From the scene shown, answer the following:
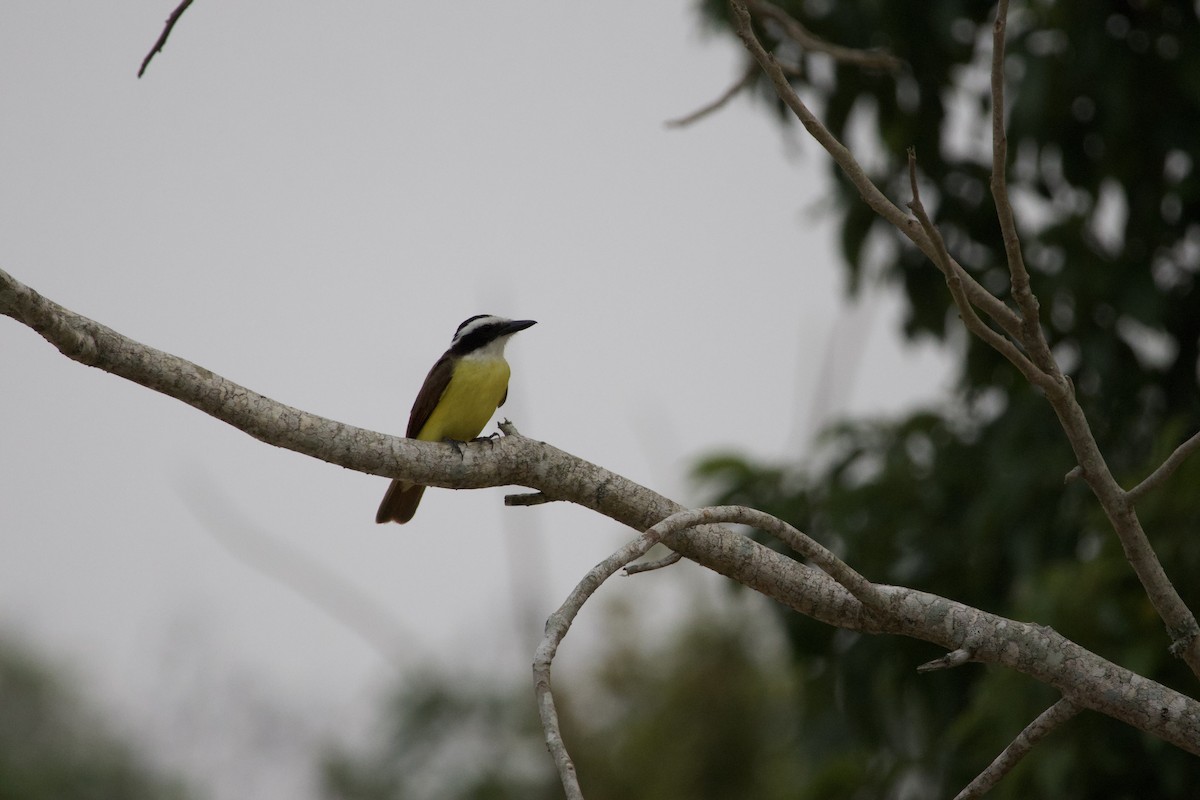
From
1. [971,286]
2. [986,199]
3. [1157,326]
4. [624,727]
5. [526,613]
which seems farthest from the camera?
[624,727]

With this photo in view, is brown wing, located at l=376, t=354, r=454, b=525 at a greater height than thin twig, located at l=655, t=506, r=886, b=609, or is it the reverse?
brown wing, located at l=376, t=354, r=454, b=525

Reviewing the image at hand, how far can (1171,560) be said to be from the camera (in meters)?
4.68

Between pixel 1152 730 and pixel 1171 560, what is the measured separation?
185 cm

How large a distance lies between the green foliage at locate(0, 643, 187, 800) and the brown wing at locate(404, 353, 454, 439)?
955cm

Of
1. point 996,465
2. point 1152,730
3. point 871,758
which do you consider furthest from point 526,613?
point 1152,730

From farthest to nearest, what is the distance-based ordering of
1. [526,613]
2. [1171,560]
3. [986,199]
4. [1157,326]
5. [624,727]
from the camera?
1. [624,727]
2. [526,613]
3. [986,199]
4. [1157,326]
5. [1171,560]

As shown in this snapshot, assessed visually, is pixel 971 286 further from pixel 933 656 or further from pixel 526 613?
pixel 526 613

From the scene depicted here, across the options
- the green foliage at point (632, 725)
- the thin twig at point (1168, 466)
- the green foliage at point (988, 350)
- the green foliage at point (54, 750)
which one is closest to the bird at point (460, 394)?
the green foliage at point (988, 350)

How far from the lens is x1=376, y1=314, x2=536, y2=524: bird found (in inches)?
204

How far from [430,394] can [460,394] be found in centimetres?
17

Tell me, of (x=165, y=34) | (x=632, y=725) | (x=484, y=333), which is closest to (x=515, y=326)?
(x=484, y=333)

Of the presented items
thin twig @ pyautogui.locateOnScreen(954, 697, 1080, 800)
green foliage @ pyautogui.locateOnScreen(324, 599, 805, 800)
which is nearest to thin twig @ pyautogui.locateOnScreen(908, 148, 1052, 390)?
thin twig @ pyautogui.locateOnScreen(954, 697, 1080, 800)

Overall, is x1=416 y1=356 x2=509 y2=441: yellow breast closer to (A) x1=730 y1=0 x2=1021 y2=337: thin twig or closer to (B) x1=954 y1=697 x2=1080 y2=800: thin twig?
(A) x1=730 y1=0 x2=1021 y2=337: thin twig

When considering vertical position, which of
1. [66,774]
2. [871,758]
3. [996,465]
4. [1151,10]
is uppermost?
[1151,10]
